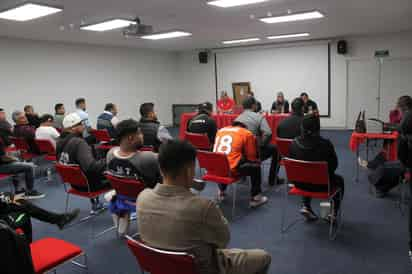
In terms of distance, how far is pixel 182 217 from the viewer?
1.59 meters

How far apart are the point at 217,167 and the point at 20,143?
391 cm

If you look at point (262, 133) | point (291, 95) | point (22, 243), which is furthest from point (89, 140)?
point (291, 95)

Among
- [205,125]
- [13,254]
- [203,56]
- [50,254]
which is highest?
[203,56]

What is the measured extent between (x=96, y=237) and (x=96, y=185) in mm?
548

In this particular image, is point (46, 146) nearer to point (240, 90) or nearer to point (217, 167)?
point (217, 167)

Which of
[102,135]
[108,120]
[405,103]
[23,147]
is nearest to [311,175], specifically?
[405,103]

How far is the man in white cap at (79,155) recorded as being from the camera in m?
3.64

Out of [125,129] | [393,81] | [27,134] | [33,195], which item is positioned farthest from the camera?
[393,81]

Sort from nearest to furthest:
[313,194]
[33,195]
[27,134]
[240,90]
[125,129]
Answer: [125,129]
[313,194]
[33,195]
[27,134]
[240,90]

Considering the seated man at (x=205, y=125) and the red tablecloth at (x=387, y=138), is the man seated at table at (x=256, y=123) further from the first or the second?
the red tablecloth at (x=387, y=138)

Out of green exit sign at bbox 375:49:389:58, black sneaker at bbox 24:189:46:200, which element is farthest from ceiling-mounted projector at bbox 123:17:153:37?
green exit sign at bbox 375:49:389:58

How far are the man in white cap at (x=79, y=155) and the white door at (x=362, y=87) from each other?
888 centimetres

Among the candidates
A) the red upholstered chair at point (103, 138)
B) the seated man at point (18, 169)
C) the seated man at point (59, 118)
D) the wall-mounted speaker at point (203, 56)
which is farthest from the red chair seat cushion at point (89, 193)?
the wall-mounted speaker at point (203, 56)

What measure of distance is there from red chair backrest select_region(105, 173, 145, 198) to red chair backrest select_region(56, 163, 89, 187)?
0.43 m
